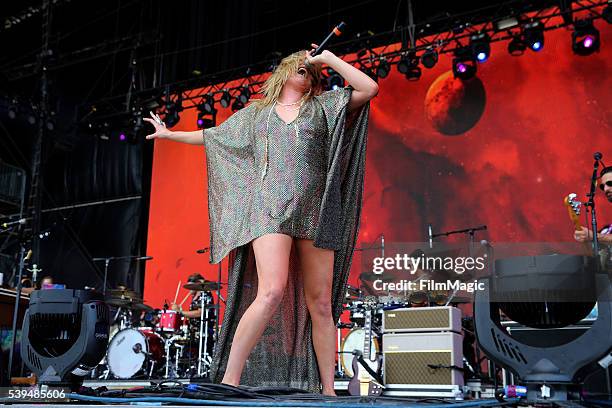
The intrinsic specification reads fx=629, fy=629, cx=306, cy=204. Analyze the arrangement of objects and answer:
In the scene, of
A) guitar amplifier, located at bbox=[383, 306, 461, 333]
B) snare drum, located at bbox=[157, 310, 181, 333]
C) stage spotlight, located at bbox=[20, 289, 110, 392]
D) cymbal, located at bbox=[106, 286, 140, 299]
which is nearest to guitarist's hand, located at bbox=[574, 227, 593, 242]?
guitar amplifier, located at bbox=[383, 306, 461, 333]

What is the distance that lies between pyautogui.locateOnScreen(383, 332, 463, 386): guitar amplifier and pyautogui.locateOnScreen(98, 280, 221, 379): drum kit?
3.27 metres

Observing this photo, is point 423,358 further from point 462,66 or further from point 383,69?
point 383,69

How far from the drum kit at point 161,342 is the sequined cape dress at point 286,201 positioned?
532 cm

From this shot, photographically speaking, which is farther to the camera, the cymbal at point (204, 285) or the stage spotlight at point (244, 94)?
the stage spotlight at point (244, 94)

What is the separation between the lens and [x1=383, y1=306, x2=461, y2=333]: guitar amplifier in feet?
17.8

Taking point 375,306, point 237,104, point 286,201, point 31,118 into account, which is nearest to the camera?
point 286,201

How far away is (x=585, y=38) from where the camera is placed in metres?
8.02

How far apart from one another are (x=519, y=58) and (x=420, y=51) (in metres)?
1.43

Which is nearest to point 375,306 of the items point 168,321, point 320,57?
point 168,321

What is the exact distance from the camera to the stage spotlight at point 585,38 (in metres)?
7.92

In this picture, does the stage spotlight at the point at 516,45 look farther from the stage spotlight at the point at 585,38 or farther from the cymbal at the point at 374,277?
the cymbal at the point at 374,277

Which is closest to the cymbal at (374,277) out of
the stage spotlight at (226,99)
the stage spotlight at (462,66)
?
the stage spotlight at (462,66)

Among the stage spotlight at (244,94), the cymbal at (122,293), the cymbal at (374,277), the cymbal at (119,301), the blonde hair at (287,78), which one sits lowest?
the cymbal at (119,301)

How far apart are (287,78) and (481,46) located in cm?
627
